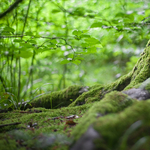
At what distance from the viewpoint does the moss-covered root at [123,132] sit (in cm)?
50

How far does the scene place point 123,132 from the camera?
1.79 ft

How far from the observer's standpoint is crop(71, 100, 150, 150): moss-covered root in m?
0.50

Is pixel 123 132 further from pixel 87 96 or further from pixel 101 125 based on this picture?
pixel 87 96

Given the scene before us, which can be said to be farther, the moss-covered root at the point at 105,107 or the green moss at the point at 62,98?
the green moss at the point at 62,98

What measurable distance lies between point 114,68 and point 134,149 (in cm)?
533

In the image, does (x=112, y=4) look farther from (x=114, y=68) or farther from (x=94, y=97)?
(x=94, y=97)

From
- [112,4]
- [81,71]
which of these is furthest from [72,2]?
[81,71]

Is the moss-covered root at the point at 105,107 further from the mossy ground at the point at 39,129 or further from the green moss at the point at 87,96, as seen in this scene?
the green moss at the point at 87,96

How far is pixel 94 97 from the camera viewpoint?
1.64 m

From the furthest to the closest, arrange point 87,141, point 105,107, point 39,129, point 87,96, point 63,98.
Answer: point 63,98
point 87,96
point 39,129
point 105,107
point 87,141

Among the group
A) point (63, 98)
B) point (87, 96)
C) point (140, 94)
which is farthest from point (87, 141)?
point (63, 98)

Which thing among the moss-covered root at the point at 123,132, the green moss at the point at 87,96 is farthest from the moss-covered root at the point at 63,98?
the moss-covered root at the point at 123,132

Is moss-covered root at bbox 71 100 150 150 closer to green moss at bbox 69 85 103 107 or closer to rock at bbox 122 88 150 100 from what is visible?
rock at bbox 122 88 150 100

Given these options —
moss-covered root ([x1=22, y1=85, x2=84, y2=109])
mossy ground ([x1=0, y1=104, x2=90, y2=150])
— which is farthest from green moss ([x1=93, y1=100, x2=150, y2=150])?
moss-covered root ([x1=22, y1=85, x2=84, y2=109])
